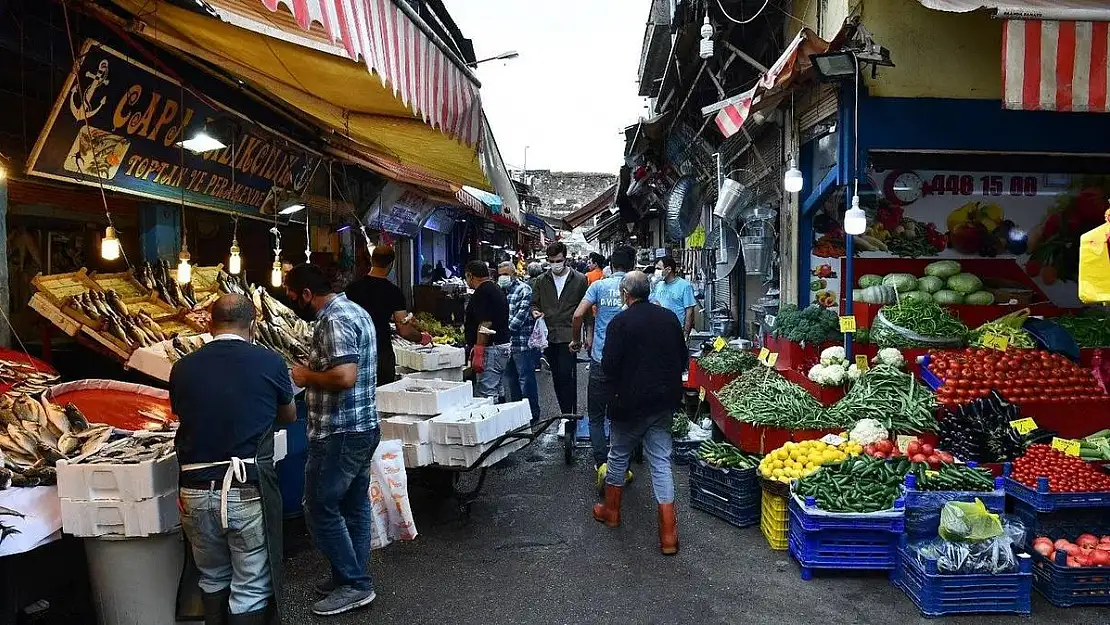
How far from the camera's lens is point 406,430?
5.69 metres

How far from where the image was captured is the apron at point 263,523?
353 centimetres

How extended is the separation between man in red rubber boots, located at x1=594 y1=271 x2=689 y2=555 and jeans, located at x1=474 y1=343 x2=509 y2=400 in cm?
271

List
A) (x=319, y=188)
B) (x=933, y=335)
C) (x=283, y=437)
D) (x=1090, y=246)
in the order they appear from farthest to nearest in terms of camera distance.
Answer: (x=319, y=188), (x=933, y=335), (x=283, y=437), (x=1090, y=246)

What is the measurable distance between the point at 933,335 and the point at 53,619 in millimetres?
7199

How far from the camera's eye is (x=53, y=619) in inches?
168

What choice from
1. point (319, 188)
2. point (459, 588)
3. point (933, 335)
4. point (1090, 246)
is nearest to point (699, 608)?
point (459, 588)

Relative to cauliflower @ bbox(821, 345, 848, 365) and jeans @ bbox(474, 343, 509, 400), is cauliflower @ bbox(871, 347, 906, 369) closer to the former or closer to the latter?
cauliflower @ bbox(821, 345, 848, 365)

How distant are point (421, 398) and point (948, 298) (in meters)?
5.63

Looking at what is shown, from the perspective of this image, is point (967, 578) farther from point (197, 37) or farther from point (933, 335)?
point (197, 37)

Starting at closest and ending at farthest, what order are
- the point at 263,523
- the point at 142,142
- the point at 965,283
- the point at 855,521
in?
1. the point at 263,523
2. the point at 855,521
3. the point at 142,142
4. the point at 965,283

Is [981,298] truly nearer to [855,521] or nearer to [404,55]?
[855,521]

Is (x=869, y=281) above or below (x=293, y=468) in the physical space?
above

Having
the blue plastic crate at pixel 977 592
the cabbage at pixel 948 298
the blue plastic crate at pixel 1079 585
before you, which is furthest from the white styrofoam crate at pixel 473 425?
the cabbage at pixel 948 298

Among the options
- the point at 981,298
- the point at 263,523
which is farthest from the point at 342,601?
the point at 981,298
